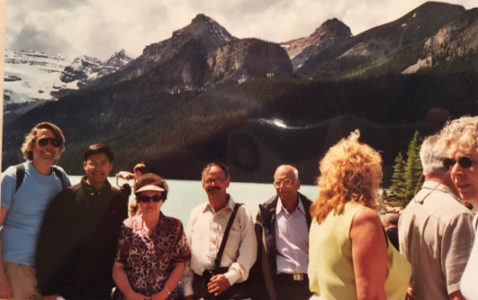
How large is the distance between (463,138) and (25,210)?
2655 mm

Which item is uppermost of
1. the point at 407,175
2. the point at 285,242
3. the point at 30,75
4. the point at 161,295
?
the point at 30,75

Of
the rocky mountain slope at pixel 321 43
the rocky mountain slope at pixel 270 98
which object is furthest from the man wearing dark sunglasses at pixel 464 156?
the rocky mountain slope at pixel 321 43

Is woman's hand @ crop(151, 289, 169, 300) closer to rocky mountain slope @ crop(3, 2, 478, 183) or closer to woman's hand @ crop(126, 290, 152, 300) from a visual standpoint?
woman's hand @ crop(126, 290, 152, 300)

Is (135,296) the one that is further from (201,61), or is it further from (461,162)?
(201,61)

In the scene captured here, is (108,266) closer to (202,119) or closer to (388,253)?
(388,253)

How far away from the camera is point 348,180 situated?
5.85 feet

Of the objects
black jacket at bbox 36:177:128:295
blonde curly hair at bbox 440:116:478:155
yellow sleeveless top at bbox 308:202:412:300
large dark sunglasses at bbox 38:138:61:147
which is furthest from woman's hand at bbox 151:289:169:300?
blonde curly hair at bbox 440:116:478:155

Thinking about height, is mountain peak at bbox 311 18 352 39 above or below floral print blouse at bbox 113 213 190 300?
above

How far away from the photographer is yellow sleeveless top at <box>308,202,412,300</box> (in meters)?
1.66

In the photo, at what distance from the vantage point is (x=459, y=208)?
1832 mm

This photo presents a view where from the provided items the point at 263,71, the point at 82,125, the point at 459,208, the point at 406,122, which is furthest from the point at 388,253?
the point at 82,125

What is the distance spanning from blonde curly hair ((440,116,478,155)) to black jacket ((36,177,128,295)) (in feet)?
6.50

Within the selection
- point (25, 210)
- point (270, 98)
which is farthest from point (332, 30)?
point (25, 210)

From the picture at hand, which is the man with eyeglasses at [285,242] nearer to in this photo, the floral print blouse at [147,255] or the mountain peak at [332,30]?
the floral print blouse at [147,255]
